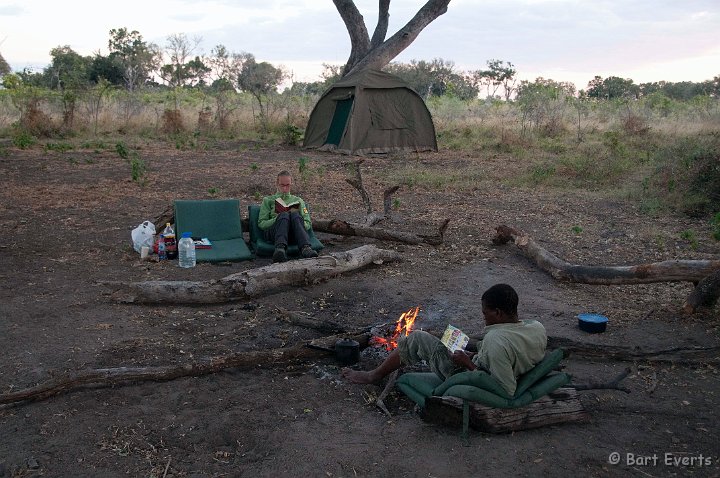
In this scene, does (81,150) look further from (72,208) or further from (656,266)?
(656,266)

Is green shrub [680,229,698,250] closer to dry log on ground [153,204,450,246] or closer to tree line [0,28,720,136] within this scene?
dry log on ground [153,204,450,246]

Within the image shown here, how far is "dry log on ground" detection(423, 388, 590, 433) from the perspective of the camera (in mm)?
3521

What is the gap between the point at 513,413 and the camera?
3.54 metres

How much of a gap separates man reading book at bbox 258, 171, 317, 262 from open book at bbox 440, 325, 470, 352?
10.6ft

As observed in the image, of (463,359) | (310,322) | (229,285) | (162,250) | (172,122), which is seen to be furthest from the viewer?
(172,122)

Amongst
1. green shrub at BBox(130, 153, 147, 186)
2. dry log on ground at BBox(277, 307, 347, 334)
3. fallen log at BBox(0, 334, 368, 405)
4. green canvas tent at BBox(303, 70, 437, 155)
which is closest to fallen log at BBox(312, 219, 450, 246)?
dry log on ground at BBox(277, 307, 347, 334)

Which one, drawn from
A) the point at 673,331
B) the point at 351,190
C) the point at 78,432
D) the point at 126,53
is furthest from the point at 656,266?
the point at 126,53

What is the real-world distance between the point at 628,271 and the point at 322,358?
9.85 ft

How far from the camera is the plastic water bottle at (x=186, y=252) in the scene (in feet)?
22.0

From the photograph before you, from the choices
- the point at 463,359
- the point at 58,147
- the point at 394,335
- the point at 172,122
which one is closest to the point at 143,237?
the point at 394,335

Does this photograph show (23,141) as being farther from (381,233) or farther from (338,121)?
(381,233)

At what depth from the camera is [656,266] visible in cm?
565

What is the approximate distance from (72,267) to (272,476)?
4.43 meters

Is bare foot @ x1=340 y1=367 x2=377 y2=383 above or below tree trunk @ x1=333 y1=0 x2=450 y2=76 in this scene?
below
